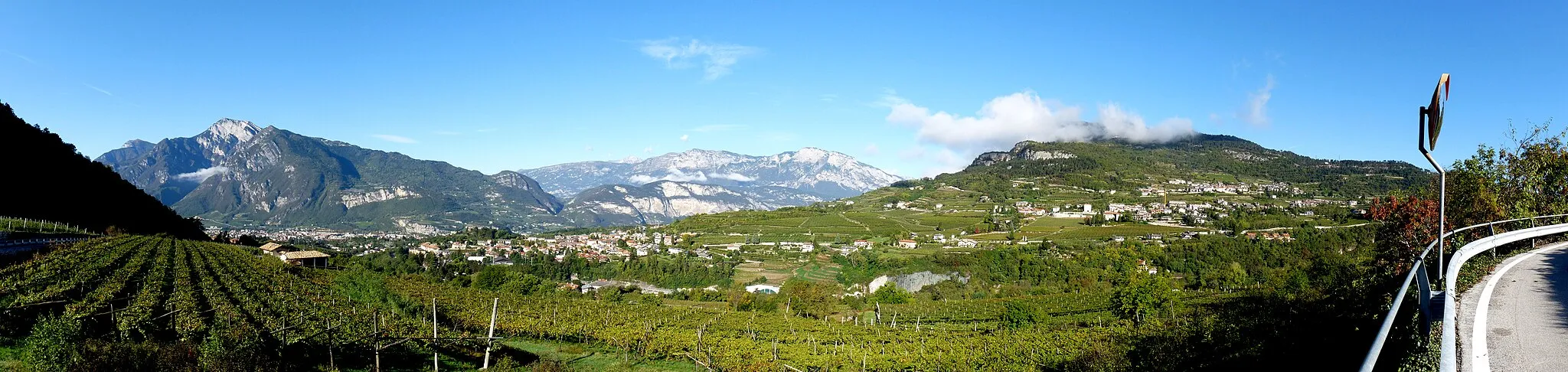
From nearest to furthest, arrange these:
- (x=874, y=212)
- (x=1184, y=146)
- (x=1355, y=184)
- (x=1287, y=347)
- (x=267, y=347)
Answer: (x=1287, y=347)
(x=267, y=347)
(x=1355, y=184)
(x=874, y=212)
(x=1184, y=146)

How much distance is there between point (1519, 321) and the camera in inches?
269

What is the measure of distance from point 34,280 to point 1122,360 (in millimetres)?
32742

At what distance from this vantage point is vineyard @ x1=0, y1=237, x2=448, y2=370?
1354cm

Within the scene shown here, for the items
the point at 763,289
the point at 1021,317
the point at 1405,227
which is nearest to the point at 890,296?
the point at 763,289

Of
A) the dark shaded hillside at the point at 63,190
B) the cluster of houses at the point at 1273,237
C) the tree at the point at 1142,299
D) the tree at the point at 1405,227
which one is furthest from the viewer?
the cluster of houses at the point at 1273,237

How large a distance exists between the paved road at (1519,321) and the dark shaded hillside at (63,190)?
205ft

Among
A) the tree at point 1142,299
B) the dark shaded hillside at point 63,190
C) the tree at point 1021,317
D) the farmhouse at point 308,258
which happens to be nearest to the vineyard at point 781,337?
the tree at point 1021,317

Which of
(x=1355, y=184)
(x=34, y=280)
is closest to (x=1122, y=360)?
(x=34, y=280)

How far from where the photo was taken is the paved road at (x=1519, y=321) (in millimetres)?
5438

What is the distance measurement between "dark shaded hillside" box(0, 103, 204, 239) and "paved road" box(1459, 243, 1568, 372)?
205ft

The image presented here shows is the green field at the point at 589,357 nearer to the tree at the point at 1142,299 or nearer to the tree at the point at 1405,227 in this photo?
the tree at the point at 1405,227

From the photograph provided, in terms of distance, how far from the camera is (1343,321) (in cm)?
962

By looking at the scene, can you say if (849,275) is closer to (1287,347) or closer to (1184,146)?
(1287,347)

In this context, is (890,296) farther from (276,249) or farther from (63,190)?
(63,190)
